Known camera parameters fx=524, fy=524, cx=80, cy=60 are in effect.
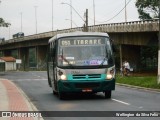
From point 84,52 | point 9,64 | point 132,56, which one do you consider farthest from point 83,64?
point 9,64

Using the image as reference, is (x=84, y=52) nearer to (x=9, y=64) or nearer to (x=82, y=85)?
(x=82, y=85)

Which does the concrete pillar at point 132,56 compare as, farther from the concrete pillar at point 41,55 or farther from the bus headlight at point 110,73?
the bus headlight at point 110,73

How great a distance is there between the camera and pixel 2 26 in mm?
80500

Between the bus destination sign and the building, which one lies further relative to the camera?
the building

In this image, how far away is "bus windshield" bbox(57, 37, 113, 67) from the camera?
70.9ft

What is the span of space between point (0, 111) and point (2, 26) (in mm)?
65509

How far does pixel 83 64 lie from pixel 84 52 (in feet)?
2.18

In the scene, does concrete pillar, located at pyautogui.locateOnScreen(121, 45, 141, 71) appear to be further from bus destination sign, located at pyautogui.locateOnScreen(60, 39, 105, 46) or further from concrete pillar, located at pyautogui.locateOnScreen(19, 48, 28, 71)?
concrete pillar, located at pyautogui.locateOnScreen(19, 48, 28, 71)

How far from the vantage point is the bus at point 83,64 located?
21453mm

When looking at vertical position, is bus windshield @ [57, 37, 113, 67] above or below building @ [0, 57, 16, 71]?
above

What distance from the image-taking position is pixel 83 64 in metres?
21.5

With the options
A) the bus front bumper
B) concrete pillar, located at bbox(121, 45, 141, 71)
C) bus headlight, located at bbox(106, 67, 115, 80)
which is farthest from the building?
bus headlight, located at bbox(106, 67, 115, 80)

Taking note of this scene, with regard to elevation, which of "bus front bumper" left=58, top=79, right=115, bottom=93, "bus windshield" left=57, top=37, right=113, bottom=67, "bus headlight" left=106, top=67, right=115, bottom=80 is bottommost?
"bus front bumper" left=58, top=79, right=115, bottom=93

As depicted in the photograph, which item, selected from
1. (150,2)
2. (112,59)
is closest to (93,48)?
(112,59)
